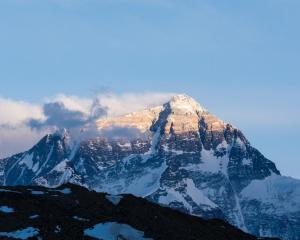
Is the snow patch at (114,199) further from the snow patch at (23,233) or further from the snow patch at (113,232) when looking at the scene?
the snow patch at (23,233)

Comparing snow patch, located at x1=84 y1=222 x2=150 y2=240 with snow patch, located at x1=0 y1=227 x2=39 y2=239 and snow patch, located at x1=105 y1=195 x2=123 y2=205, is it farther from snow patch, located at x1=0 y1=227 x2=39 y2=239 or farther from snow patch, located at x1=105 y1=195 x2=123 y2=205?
snow patch, located at x1=105 y1=195 x2=123 y2=205

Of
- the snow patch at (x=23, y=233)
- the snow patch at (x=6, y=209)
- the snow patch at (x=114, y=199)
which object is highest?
the snow patch at (x=114, y=199)

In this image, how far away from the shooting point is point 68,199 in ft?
607

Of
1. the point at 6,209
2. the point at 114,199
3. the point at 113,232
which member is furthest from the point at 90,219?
the point at 114,199

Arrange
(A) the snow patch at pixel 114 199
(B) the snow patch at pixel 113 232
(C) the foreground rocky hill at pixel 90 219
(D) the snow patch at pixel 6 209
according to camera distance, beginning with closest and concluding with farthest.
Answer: (B) the snow patch at pixel 113 232, (C) the foreground rocky hill at pixel 90 219, (D) the snow patch at pixel 6 209, (A) the snow patch at pixel 114 199

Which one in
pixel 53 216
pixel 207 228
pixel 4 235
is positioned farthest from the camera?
pixel 207 228

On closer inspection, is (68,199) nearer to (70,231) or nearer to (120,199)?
(120,199)

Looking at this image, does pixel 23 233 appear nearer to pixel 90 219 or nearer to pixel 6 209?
pixel 6 209

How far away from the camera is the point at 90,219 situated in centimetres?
16850

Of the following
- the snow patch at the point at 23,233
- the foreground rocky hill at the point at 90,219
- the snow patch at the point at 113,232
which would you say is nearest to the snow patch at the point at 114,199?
the foreground rocky hill at the point at 90,219

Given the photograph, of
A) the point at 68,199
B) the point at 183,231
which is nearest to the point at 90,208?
the point at 68,199

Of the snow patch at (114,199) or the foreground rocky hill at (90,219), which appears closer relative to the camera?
the foreground rocky hill at (90,219)

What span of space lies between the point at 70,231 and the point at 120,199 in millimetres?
35003

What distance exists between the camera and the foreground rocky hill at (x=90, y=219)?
15662 cm
